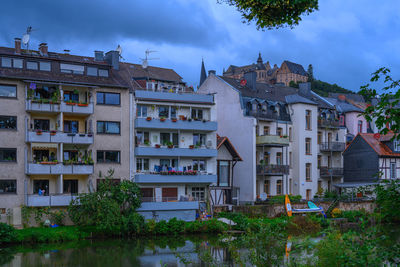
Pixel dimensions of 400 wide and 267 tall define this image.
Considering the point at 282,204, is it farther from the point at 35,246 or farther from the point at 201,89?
the point at 35,246

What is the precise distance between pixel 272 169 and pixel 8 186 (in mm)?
27442

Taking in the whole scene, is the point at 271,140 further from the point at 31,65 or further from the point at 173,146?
the point at 31,65

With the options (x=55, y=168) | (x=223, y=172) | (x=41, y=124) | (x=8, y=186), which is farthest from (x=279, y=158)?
(x=8, y=186)

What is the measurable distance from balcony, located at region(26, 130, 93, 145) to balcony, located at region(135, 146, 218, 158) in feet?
17.1

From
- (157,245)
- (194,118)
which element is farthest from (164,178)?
(157,245)

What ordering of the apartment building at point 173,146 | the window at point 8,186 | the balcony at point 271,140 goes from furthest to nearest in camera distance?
1. the balcony at point 271,140
2. the apartment building at point 173,146
3. the window at point 8,186

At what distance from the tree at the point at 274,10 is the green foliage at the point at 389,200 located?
3.65m

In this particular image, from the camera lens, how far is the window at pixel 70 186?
45781mm

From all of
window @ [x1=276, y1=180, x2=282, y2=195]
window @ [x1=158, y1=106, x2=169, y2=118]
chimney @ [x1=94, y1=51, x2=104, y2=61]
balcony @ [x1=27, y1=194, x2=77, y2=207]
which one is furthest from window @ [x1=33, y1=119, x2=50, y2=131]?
window @ [x1=276, y1=180, x2=282, y2=195]

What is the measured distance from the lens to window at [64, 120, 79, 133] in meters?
46.6

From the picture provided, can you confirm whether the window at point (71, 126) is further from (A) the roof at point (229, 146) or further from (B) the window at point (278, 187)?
(B) the window at point (278, 187)

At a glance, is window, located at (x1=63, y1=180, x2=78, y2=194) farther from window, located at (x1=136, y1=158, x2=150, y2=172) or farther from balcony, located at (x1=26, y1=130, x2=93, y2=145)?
window, located at (x1=136, y1=158, x2=150, y2=172)

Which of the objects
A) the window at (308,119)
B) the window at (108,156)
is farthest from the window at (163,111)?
the window at (308,119)

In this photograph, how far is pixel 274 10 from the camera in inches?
420
